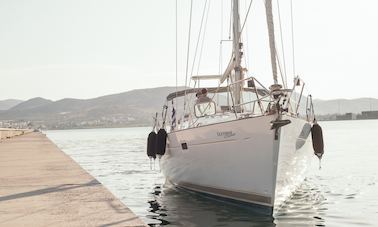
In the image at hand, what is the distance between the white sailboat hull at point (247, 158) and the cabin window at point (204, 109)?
1.07m

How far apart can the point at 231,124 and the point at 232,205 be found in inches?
89.5

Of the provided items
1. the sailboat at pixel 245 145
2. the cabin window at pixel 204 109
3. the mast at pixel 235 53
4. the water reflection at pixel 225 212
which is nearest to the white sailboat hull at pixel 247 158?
the sailboat at pixel 245 145

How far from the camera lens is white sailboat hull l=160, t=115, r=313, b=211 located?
1028cm

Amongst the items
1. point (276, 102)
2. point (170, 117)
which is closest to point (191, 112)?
point (170, 117)

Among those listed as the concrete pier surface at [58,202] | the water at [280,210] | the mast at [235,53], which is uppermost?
the mast at [235,53]

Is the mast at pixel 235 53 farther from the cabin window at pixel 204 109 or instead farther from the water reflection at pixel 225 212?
the water reflection at pixel 225 212

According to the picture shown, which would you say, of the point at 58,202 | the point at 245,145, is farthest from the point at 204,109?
the point at 58,202

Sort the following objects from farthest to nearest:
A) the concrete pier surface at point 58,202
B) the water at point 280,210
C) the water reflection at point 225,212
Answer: the water at point 280,210, the water reflection at point 225,212, the concrete pier surface at point 58,202

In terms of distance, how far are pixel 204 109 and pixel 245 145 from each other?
391 centimetres

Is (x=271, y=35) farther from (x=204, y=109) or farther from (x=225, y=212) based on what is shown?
(x=225, y=212)

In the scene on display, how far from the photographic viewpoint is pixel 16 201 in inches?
320

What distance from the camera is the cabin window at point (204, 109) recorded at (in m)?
14.4

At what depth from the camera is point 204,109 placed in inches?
569

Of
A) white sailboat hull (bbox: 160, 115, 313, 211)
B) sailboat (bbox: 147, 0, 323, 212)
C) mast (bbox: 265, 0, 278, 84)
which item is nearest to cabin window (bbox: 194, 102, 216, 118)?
sailboat (bbox: 147, 0, 323, 212)
